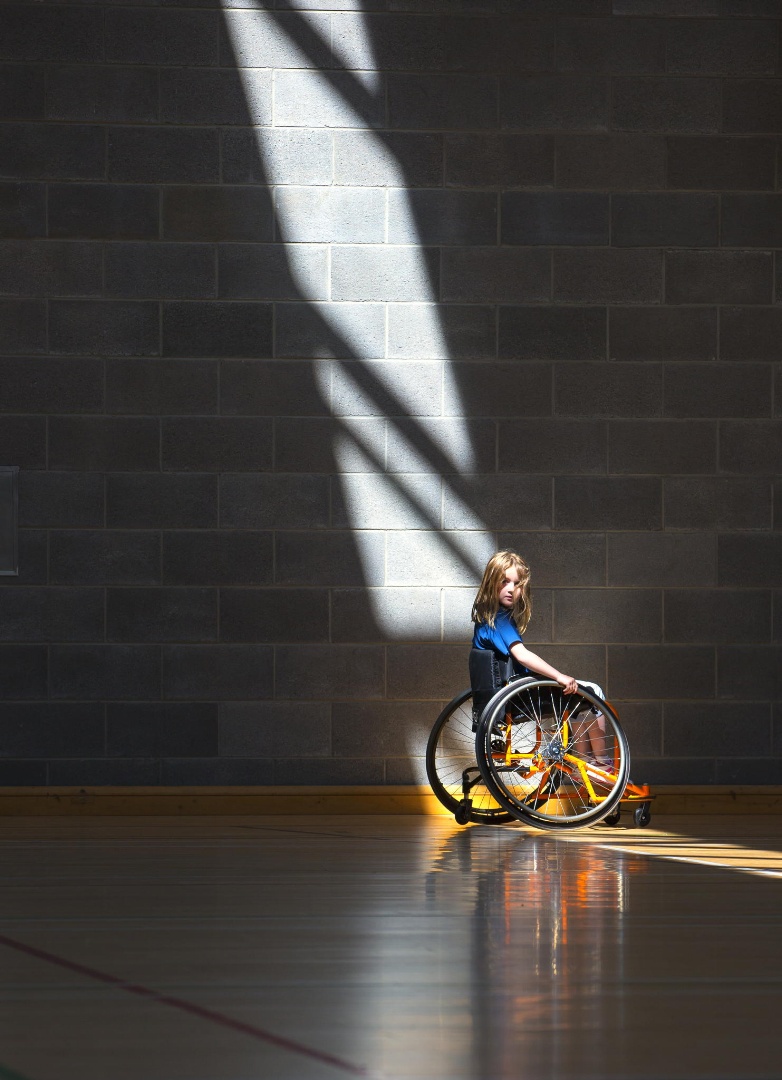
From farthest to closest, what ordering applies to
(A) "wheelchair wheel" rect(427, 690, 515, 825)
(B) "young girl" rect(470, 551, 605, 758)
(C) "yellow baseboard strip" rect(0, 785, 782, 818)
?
1. (C) "yellow baseboard strip" rect(0, 785, 782, 818)
2. (A) "wheelchair wheel" rect(427, 690, 515, 825)
3. (B) "young girl" rect(470, 551, 605, 758)

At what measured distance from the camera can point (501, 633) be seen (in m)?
4.42

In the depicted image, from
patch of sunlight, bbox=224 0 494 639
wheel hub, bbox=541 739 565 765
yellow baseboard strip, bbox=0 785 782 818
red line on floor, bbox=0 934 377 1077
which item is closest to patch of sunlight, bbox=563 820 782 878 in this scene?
wheel hub, bbox=541 739 565 765

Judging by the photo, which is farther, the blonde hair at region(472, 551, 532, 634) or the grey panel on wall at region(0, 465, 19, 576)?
the grey panel on wall at region(0, 465, 19, 576)

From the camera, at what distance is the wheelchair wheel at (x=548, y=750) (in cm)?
422

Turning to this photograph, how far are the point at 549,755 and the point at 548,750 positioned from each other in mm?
16

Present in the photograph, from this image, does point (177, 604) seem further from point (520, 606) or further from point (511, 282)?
point (511, 282)

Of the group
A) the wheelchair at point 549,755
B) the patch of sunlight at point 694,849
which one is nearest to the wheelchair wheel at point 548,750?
the wheelchair at point 549,755

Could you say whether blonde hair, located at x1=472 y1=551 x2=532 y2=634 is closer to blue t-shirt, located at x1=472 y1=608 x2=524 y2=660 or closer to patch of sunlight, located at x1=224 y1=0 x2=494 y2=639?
blue t-shirt, located at x1=472 y1=608 x2=524 y2=660

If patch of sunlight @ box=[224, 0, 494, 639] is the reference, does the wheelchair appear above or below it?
below

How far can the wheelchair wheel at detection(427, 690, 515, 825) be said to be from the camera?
15.0 ft

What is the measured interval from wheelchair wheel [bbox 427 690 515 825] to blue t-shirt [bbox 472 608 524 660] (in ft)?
0.72

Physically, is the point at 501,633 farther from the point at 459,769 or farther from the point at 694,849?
the point at 694,849

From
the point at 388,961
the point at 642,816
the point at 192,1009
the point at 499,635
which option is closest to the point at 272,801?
the point at 499,635

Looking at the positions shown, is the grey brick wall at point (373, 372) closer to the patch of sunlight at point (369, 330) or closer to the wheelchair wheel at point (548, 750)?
the patch of sunlight at point (369, 330)
